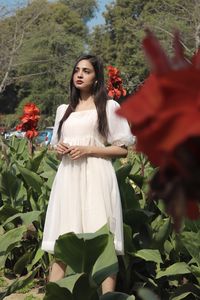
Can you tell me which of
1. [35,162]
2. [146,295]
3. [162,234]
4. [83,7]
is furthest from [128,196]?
[83,7]

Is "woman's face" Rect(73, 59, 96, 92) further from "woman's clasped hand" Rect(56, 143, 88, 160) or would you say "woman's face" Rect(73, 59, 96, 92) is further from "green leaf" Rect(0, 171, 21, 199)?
"green leaf" Rect(0, 171, 21, 199)

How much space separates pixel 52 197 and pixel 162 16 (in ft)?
106

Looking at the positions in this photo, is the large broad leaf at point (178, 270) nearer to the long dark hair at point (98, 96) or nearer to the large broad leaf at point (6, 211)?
the long dark hair at point (98, 96)

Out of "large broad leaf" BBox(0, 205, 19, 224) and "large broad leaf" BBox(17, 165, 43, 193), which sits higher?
"large broad leaf" BBox(17, 165, 43, 193)

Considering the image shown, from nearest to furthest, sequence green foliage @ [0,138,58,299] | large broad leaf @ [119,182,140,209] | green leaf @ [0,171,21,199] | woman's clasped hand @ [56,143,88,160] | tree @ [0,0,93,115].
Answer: woman's clasped hand @ [56,143,88,160], large broad leaf @ [119,182,140,209], green foliage @ [0,138,58,299], green leaf @ [0,171,21,199], tree @ [0,0,93,115]

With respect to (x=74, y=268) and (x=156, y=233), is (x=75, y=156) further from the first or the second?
(x=156, y=233)

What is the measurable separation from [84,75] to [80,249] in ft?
3.78

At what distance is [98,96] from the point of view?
328cm

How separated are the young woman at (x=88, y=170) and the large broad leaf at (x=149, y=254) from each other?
0.31m

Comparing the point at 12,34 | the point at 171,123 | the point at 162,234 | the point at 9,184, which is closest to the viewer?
the point at 171,123

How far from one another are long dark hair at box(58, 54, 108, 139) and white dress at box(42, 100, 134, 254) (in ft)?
0.10

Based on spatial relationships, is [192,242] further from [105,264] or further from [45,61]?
[45,61]

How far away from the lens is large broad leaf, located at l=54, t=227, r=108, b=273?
252cm

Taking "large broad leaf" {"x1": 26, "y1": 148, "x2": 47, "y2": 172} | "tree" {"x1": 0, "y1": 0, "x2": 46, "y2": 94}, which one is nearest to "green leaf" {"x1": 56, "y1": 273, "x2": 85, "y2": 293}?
"large broad leaf" {"x1": 26, "y1": 148, "x2": 47, "y2": 172}
